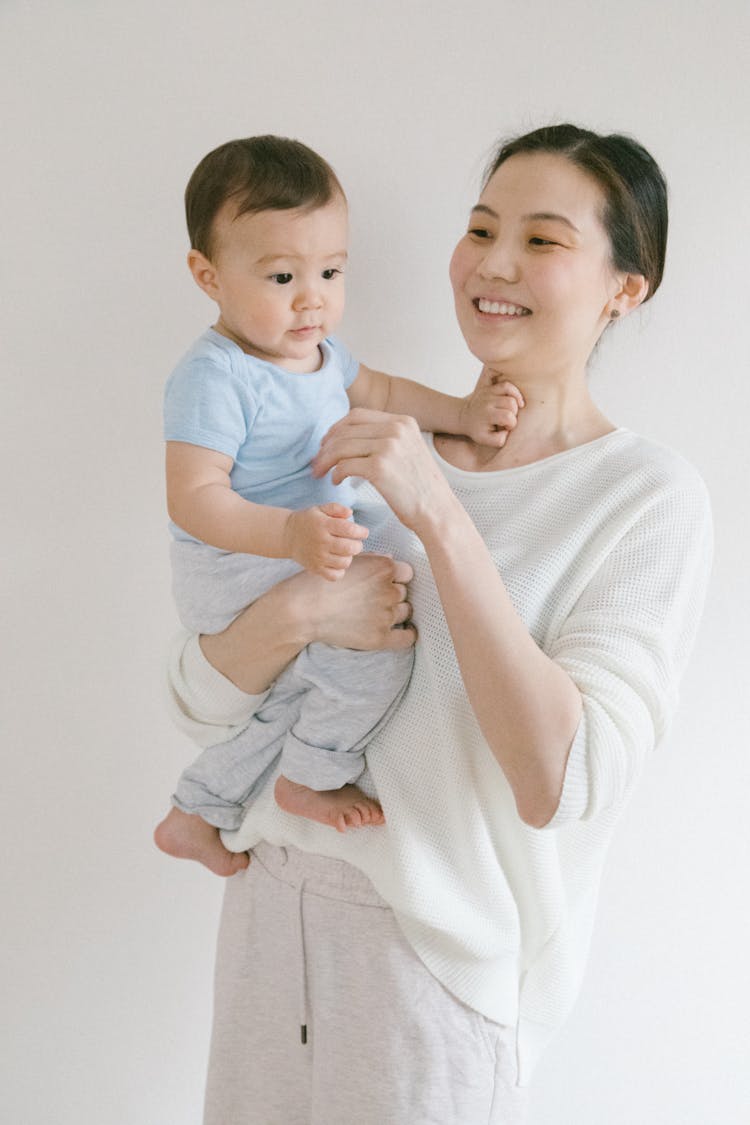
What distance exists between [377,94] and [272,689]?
934mm

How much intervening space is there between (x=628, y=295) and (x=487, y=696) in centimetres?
61

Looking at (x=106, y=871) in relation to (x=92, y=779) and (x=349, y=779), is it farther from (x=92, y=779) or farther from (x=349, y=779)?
(x=349, y=779)

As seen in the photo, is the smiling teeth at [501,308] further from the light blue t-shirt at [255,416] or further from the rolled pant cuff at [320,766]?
the rolled pant cuff at [320,766]

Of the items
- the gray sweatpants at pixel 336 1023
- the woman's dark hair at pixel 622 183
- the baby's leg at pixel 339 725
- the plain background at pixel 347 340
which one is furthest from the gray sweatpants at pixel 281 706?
the woman's dark hair at pixel 622 183

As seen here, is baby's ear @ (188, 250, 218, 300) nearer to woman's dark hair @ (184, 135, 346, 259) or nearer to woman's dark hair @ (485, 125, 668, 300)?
woman's dark hair @ (184, 135, 346, 259)

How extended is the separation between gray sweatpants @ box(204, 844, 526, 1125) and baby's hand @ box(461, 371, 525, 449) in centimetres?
60

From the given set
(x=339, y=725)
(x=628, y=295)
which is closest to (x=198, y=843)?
(x=339, y=725)

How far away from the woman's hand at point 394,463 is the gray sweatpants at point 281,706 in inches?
8.3

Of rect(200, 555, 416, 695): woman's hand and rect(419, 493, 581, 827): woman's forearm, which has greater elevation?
rect(200, 555, 416, 695): woman's hand

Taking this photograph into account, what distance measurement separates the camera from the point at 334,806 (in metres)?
1.52

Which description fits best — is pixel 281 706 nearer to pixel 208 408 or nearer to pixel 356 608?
pixel 356 608

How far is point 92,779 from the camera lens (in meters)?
2.14

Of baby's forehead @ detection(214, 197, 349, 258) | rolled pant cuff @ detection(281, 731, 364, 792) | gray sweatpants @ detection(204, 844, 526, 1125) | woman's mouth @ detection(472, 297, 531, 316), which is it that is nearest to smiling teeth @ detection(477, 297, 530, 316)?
woman's mouth @ detection(472, 297, 531, 316)

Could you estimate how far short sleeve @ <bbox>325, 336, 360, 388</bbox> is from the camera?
1.73 meters
